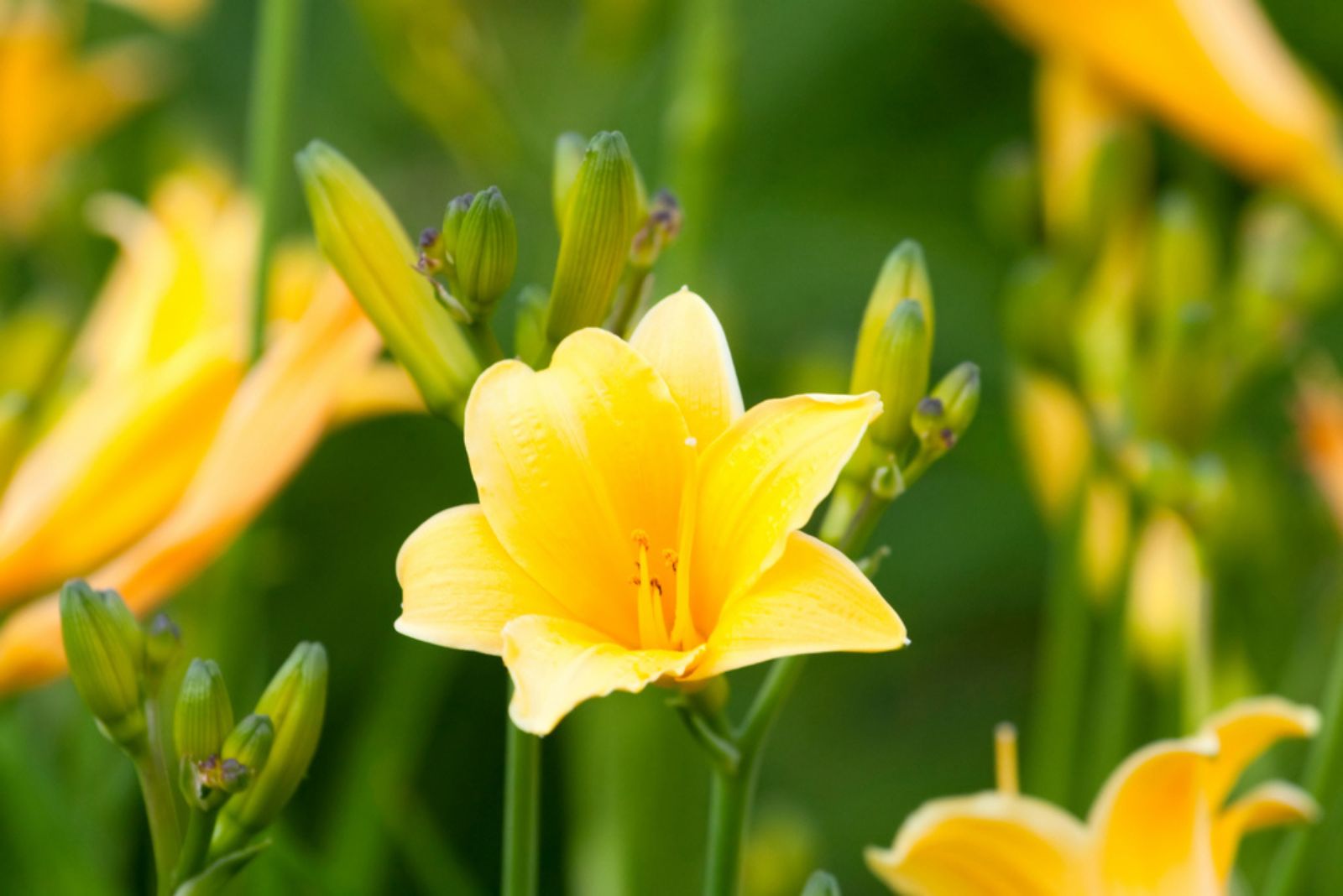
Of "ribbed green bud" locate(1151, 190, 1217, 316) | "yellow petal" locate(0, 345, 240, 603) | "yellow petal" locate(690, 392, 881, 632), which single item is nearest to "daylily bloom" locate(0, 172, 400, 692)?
"yellow petal" locate(0, 345, 240, 603)

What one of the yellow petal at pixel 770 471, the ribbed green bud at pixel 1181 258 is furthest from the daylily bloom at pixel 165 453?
the ribbed green bud at pixel 1181 258

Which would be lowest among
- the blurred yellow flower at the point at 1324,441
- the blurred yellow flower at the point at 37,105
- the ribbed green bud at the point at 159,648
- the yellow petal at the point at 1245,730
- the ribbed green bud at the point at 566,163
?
the yellow petal at the point at 1245,730

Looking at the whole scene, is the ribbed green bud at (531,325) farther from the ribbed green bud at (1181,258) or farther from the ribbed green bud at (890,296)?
the ribbed green bud at (1181,258)

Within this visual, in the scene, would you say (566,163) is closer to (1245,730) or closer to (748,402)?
(1245,730)

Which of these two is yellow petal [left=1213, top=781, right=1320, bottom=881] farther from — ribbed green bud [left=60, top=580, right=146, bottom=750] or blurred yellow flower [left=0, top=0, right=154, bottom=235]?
blurred yellow flower [left=0, top=0, right=154, bottom=235]

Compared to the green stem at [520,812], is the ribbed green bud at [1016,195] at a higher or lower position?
higher

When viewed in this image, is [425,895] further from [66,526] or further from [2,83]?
[2,83]
